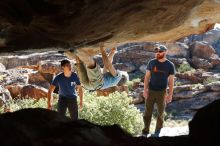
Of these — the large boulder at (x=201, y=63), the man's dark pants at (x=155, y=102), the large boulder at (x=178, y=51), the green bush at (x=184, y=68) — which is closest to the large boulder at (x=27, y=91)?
the man's dark pants at (x=155, y=102)

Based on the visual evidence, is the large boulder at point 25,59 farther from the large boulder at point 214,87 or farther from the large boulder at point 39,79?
the large boulder at point 214,87

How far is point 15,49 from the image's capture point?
26.0ft

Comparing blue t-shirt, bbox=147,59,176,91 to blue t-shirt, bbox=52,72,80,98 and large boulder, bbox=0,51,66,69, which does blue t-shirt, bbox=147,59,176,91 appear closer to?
blue t-shirt, bbox=52,72,80,98

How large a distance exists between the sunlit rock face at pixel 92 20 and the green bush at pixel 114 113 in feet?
32.4

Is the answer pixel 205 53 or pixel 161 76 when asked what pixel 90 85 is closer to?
pixel 161 76

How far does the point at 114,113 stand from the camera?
18.9 m

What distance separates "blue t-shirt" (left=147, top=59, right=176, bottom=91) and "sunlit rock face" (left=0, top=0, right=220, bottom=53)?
3.68 ft

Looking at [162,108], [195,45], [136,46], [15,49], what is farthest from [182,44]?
[15,49]

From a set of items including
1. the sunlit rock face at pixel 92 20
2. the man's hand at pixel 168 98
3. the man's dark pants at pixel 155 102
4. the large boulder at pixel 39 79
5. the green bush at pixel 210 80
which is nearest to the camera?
the sunlit rock face at pixel 92 20

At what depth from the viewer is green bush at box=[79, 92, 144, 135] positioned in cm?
1873

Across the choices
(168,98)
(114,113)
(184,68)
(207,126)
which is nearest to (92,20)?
(207,126)

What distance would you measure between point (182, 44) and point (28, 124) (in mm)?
48221

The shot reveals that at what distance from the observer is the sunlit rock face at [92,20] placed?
5551mm

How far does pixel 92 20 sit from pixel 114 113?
42.2ft
